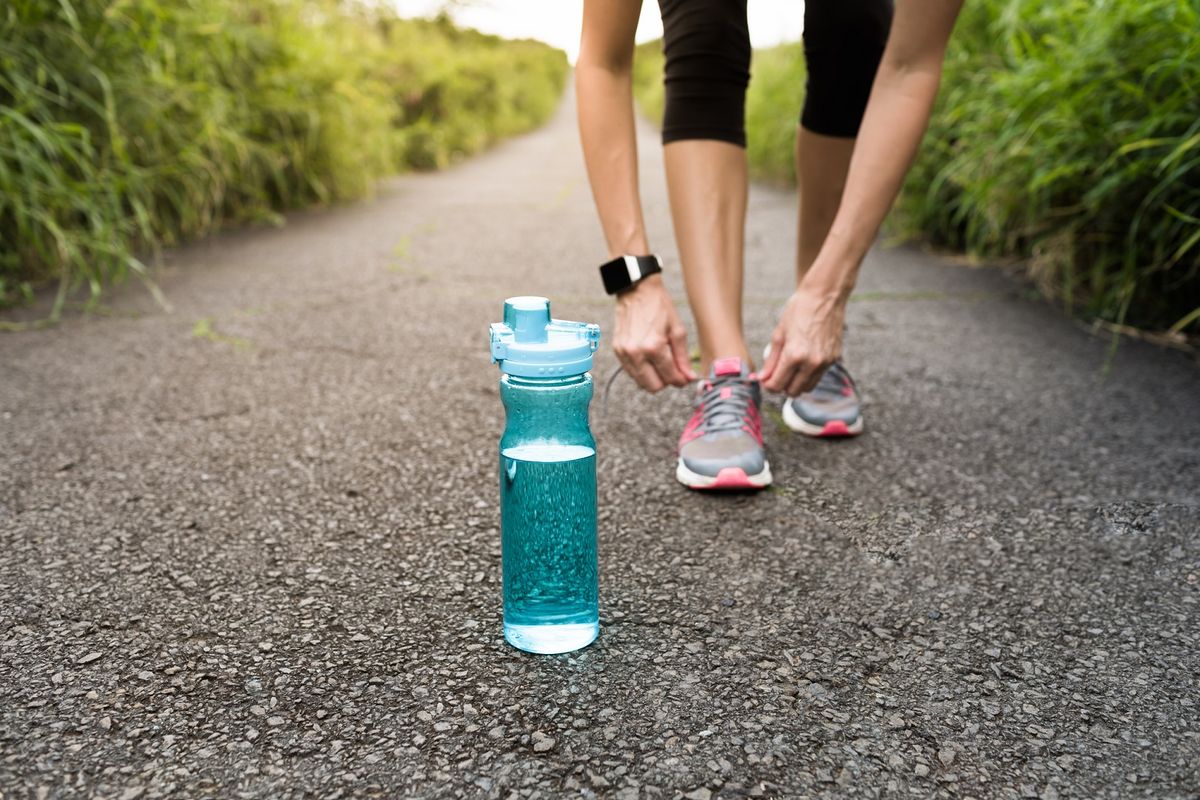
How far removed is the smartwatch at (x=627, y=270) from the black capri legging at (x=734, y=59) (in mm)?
355

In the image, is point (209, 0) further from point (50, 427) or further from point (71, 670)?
point (71, 670)

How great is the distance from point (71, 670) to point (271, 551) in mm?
352

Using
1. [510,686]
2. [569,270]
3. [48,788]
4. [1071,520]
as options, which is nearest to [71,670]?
[48,788]

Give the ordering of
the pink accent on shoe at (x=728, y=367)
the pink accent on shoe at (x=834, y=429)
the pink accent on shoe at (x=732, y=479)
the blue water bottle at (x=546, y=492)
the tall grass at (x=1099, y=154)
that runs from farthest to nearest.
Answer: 1. the tall grass at (x=1099, y=154)
2. the pink accent on shoe at (x=834, y=429)
3. the pink accent on shoe at (x=728, y=367)
4. the pink accent on shoe at (x=732, y=479)
5. the blue water bottle at (x=546, y=492)

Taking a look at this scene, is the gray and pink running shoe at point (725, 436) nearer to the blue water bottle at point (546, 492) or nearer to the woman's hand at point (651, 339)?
the woman's hand at point (651, 339)

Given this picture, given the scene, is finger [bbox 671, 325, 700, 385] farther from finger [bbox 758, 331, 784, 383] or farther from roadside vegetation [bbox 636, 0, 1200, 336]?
roadside vegetation [bbox 636, 0, 1200, 336]

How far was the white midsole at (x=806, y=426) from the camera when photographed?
1.93 m

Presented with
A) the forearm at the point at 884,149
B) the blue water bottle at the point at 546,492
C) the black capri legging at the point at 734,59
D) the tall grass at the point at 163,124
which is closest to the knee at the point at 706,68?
the black capri legging at the point at 734,59

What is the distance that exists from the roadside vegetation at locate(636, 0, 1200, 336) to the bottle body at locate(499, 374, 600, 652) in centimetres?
163

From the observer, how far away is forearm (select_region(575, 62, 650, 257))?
1.62 meters

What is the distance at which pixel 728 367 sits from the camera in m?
1.73

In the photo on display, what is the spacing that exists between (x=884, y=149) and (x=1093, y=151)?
1.40 meters

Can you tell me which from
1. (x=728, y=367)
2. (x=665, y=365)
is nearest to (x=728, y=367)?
(x=728, y=367)

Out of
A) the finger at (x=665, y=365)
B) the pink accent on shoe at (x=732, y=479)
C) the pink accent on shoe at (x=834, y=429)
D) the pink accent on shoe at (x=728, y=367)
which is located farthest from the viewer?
the pink accent on shoe at (x=834, y=429)
